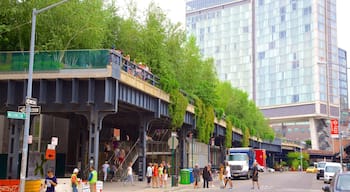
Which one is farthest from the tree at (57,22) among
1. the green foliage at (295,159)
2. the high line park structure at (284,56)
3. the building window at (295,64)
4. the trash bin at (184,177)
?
the building window at (295,64)

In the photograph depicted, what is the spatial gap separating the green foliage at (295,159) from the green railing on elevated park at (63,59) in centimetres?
10369

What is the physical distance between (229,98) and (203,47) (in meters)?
95.5

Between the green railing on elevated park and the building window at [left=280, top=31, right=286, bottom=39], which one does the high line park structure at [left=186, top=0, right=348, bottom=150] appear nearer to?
the building window at [left=280, top=31, right=286, bottom=39]

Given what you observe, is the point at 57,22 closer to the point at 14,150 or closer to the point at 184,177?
the point at 14,150

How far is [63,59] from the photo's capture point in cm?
2867

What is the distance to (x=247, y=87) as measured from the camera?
546ft

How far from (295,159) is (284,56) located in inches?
1667

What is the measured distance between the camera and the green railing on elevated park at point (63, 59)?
93.2ft

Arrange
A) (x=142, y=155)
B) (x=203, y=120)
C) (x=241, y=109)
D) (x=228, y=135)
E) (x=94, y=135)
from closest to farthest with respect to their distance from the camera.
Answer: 1. (x=94, y=135)
2. (x=142, y=155)
3. (x=203, y=120)
4. (x=228, y=135)
5. (x=241, y=109)

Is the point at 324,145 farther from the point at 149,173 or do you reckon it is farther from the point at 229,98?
the point at 149,173

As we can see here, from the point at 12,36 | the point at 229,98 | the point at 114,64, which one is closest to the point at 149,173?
the point at 114,64

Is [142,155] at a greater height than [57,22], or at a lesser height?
lesser

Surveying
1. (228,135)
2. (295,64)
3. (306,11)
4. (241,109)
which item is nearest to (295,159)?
(295,64)

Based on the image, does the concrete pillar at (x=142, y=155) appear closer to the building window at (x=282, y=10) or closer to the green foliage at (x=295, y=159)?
the green foliage at (x=295, y=159)
